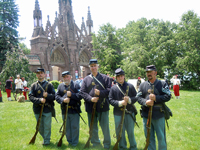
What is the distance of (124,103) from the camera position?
415 centimetres

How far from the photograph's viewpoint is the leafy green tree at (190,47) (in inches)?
997

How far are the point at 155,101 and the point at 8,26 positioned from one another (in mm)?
25907

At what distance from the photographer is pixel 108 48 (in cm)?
→ 3375

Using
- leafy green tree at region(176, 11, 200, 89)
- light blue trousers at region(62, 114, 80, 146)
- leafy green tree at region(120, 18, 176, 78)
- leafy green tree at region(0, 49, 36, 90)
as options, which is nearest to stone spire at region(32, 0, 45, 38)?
leafy green tree at region(0, 49, 36, 90)

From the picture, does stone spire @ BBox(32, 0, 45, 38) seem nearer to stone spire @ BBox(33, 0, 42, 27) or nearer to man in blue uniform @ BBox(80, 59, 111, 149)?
stone spire @ BBox(33, 0, 42, 27)

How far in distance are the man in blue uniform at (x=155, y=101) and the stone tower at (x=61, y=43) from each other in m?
31.4

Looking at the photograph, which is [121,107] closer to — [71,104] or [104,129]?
[104,129]

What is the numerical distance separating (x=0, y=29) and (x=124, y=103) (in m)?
25.8

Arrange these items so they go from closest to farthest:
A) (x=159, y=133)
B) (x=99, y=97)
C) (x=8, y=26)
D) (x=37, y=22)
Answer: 1. (x=159, y=133)
2. (x=99, y=97)
3. (x=8, y=26)
4. (x=37, y=22)

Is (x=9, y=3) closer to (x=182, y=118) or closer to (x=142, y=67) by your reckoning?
(x=142, y=67)

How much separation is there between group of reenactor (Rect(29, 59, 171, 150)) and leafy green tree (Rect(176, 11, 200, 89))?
23754 millimetres

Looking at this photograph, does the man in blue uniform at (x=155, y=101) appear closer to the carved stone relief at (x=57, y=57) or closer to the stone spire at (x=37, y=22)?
the stone spire at (x=37, y=22)

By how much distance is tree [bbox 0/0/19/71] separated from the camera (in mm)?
23809

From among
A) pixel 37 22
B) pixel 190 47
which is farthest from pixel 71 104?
pixel 37 22
